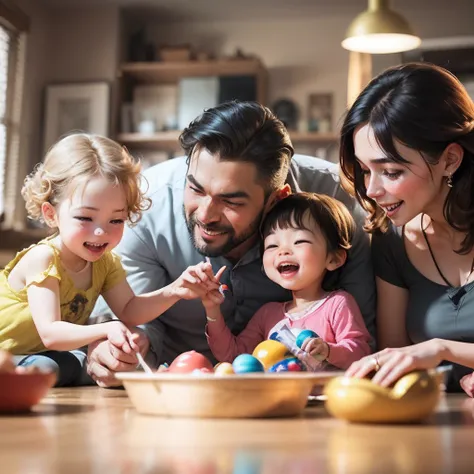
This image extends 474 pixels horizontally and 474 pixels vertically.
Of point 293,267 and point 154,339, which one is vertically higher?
point 293,267

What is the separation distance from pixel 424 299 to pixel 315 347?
50cm

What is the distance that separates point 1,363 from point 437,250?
1.16 meters

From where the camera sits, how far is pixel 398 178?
1694 millimetres

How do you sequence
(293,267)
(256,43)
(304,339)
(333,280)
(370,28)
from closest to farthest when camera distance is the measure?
1. (304,339)
2. (293,267)
3. (333,280)
4. (370,28)
5. (256,43)

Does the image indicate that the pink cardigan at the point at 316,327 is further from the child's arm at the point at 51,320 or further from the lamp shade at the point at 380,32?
the lamp shade at the point at 380,32

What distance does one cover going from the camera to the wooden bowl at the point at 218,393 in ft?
3.47

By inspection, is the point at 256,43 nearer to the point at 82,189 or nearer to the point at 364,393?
the point at 82,189

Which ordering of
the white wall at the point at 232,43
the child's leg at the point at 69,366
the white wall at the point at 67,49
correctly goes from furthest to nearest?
the white wall at the point at 67,49
the white wall at the point at 232,43
the child's leg at the point at 69,366

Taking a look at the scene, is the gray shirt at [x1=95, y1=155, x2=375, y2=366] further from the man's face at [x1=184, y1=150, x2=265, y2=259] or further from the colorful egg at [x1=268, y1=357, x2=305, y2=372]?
the colorful egg at [x1=268, y1=357, x2=305, y2=372]

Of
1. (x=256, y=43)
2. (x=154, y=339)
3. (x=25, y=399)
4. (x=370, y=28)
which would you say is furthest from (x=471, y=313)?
(x=256, y=43)

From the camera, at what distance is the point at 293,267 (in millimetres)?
1890

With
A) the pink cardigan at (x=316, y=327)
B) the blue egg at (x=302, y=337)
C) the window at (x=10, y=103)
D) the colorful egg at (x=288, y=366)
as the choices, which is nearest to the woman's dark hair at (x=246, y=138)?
the pink cardigan at (x=316, y=327)

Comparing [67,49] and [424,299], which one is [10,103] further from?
[424,299]

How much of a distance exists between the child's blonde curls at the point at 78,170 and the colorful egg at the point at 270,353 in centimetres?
59
